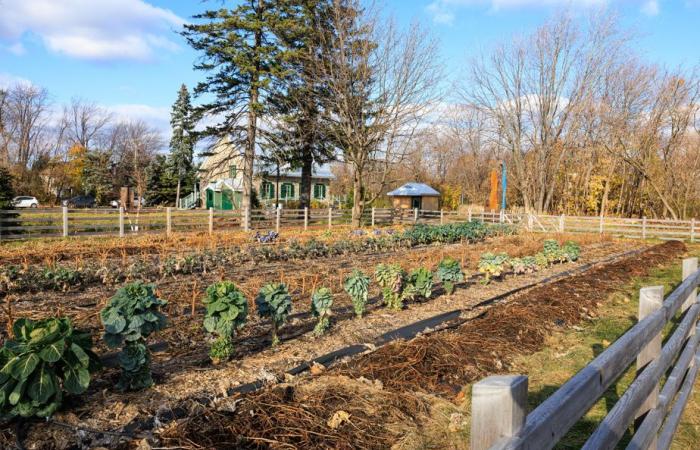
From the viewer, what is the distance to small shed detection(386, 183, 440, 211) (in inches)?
1678

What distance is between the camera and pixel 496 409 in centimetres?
129

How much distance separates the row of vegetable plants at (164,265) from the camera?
7.27 m

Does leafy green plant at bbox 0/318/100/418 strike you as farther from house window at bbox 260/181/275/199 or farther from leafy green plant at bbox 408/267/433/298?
house window at bbox 260/181/275/199

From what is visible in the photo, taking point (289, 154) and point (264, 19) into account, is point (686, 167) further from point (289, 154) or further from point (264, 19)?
point (264, 19)

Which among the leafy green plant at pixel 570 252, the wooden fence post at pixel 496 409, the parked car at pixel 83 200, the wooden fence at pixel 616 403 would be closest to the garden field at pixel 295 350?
the wooden fence at pixel 616 403

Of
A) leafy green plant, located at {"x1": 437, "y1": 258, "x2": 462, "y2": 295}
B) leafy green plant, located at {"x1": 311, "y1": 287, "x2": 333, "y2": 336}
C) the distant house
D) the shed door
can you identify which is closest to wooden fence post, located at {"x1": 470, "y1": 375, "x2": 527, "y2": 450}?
leafy green plant, located at {"x1": 311, "y1": 287, "x2": 333, "y2": 336}

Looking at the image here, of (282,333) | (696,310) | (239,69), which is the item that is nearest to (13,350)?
(282,333)

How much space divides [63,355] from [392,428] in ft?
7.14

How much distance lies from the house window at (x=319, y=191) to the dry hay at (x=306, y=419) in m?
42.4

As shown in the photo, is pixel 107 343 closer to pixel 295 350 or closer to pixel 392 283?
pixel 295 350

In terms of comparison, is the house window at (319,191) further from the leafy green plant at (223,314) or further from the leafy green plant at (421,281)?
the leafy green plant at (223,314)

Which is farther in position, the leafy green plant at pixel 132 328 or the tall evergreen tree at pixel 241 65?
the tall evergreen tree at pixel 241 65

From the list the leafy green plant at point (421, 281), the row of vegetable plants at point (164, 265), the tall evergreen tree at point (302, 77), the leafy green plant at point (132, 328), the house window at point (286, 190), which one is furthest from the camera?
the house window at point (286, 190)

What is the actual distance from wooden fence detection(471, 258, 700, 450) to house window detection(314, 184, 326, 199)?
138ft
